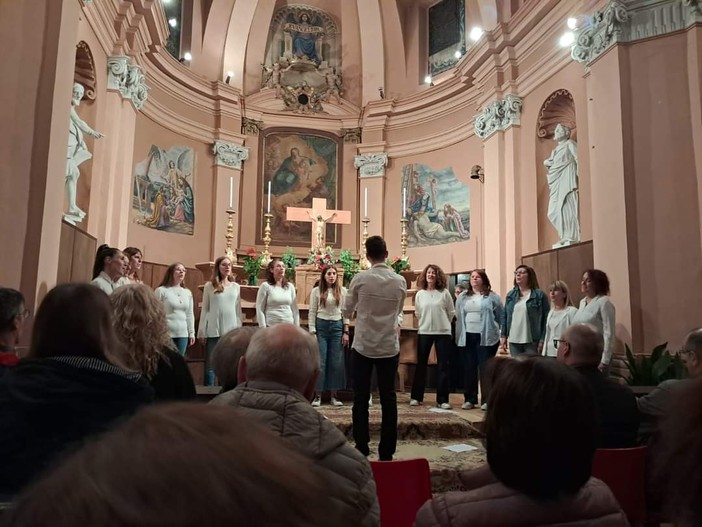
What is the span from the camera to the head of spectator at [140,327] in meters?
2.57

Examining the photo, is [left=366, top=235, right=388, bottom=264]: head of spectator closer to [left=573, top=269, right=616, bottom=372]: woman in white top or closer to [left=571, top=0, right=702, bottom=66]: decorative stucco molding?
[left=573, top=269, right=616, bottom=372]: woman in white top

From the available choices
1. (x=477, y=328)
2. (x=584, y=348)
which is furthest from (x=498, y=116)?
(x=584, y=348)

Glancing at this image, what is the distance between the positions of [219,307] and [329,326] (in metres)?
1.27

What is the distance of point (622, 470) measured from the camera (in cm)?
242

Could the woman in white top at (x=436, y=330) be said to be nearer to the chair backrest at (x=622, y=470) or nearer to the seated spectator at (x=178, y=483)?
the chair backrest at (x=622, y=470)

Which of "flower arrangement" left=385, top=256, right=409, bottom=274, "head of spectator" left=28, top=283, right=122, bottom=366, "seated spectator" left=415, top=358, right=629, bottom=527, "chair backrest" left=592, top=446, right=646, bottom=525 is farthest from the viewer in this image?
"flower arrangement" left=385, top=256, right=409, bottom=274

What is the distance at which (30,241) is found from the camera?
5129mm

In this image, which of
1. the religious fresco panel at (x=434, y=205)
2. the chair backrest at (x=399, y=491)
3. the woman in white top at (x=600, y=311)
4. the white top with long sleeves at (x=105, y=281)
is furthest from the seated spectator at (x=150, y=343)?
the religious fresco panel at (x=434, y=205)

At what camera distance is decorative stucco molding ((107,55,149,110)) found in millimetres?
8773

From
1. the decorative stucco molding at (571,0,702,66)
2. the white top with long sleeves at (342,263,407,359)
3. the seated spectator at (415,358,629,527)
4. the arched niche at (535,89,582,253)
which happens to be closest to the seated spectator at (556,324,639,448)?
the seated spectator at (415,358,629,527)

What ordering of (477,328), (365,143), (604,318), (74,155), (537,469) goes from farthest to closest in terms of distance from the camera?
(365,143), (74,155), (477,328), (604,318), (537,469)

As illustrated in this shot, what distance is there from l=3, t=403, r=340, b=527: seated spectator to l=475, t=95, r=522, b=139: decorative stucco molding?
10.2 m

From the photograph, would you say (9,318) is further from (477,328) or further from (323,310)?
(477,328)

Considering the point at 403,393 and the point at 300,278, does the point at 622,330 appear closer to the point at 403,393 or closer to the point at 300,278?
the point at 403,393
